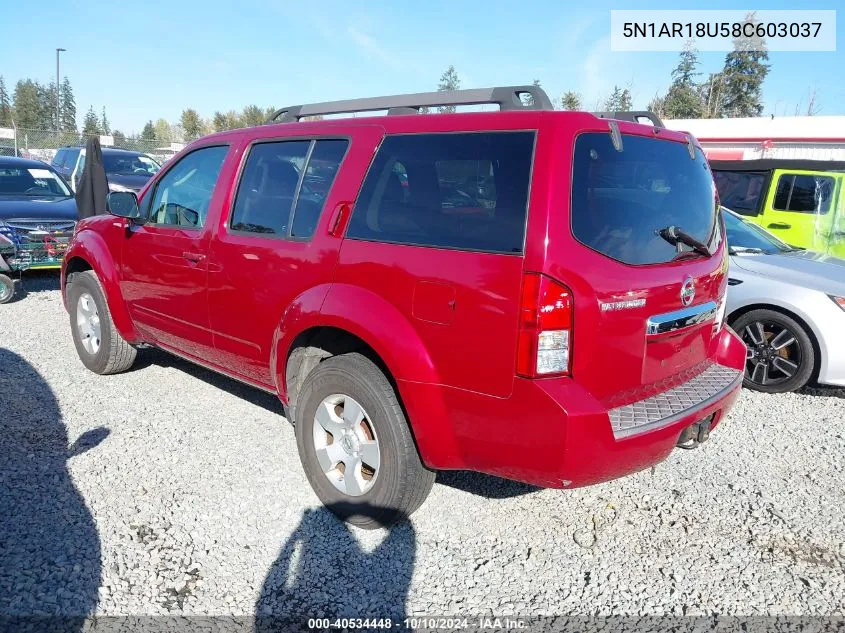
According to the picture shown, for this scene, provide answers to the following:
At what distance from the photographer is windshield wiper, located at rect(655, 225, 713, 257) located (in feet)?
9.21

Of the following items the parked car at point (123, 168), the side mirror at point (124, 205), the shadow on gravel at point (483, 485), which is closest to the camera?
the shadow on gravel at point (483, 485)

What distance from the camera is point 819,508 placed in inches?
135

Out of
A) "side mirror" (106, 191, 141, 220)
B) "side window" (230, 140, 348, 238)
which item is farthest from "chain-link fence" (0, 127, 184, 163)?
"side window" (230, 140, 348, 238)

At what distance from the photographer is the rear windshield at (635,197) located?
253cm

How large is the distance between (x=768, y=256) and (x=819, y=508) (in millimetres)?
3033

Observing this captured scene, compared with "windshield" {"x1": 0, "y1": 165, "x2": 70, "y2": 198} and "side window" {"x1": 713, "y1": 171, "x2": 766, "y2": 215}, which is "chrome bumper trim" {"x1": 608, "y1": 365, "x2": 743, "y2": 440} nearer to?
"side window" {"x1": 713, "y1": 171, "x2": 766, "y2": 215}

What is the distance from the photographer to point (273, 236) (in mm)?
3428

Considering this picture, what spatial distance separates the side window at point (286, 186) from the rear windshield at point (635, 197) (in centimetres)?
128

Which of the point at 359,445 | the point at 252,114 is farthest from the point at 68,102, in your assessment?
the point at 359,445

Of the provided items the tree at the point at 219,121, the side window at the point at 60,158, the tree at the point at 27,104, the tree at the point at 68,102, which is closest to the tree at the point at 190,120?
the tree at the point at 219,121

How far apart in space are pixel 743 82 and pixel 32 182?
6146 centimetres

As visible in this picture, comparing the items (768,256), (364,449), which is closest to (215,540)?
(364,449)

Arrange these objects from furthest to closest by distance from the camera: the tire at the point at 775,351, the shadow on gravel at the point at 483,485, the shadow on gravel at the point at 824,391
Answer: the shadow on gravel at the point at 824,391
the tire at the point at 775,351
the shadow on gravel at the point at 483,485

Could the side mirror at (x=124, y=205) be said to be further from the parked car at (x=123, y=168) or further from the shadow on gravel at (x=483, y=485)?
the parked car at (x=123, y=168)
